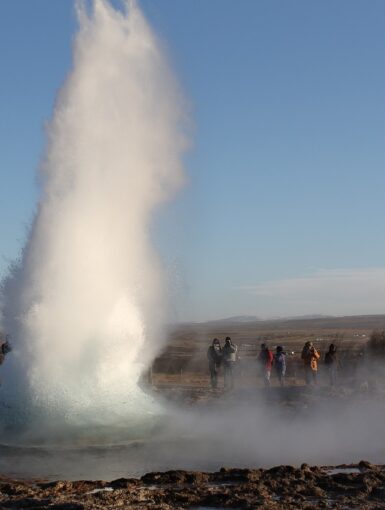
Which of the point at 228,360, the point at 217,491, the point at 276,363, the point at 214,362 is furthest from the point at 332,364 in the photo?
the point at 217,491

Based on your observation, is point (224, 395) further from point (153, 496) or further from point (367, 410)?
point (153, 496)

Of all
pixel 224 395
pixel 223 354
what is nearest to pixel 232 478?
pixel 224 395

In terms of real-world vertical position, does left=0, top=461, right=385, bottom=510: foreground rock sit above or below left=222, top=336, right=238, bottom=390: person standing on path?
below

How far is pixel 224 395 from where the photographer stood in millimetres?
15219

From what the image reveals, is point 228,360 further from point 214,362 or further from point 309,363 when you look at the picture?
point 309,363

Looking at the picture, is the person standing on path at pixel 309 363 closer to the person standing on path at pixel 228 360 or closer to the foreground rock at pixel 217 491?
the person standing on path at pixel 228 360

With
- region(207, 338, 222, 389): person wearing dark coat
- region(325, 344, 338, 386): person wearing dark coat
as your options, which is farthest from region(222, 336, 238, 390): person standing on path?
region(325, 344, 338, 386): person wearing dark coat

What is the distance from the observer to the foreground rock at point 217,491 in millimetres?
6836

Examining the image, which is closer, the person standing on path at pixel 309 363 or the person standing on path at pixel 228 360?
the person standing on path at pixel 309 363

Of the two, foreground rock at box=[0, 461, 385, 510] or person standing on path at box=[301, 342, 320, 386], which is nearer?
foreground rock at box=[0, 461, 385, 510]

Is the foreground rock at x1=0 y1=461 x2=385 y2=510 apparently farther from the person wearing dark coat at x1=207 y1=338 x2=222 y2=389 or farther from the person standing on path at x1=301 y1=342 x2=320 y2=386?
the person wearing dark coat at x1=207 y1=338 x2=222 y2=389

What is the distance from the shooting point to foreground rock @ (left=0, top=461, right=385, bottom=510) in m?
6.84

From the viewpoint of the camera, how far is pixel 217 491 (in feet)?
24.2

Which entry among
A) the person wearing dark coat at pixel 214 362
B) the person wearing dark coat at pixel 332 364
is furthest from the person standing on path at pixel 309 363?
the person wearing dark coat at pixel 214 362
